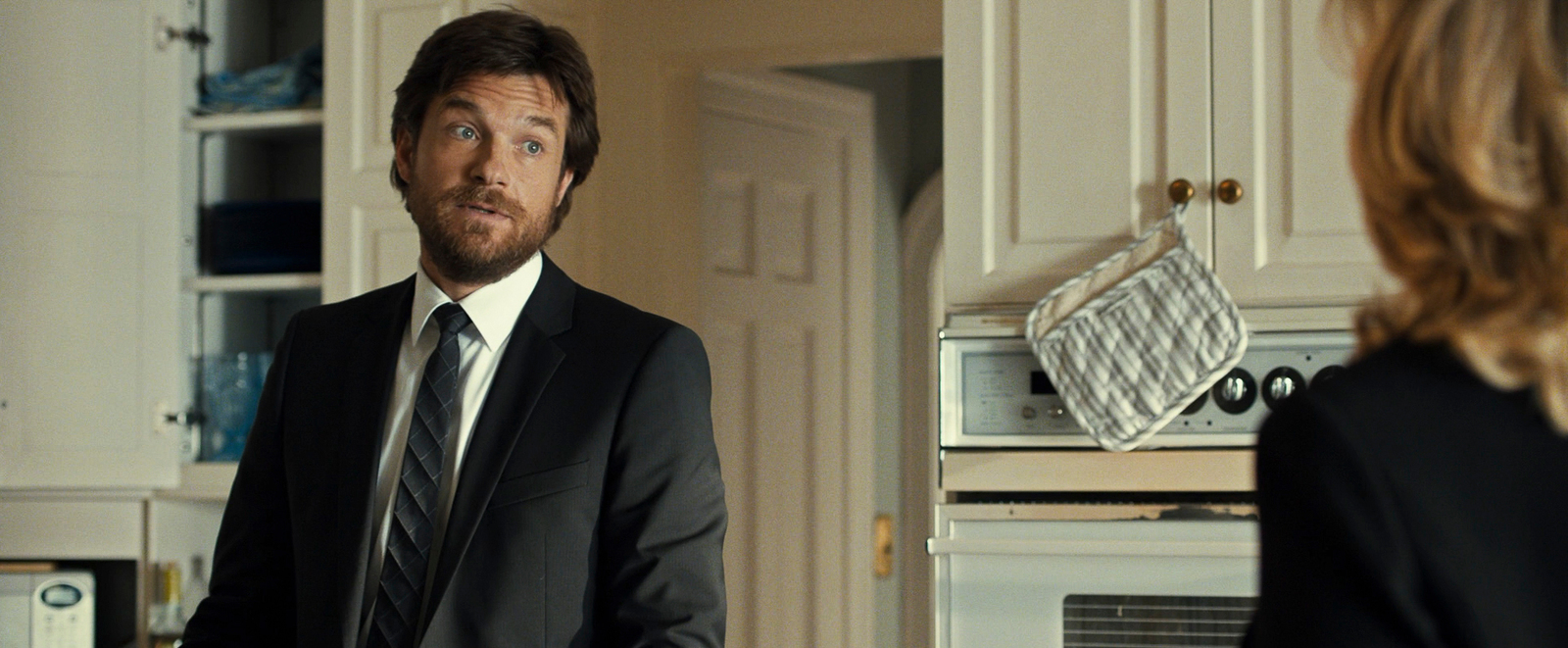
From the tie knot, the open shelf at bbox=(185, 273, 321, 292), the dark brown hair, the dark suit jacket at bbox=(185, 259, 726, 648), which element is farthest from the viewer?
the open shelf at bbox=(185, 273, 321, 292)

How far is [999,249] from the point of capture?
6.75ft

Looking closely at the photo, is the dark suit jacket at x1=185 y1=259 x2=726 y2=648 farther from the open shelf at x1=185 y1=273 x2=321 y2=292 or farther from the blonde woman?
the open shelf at x1=185 y1=273 x2=321 y2=292

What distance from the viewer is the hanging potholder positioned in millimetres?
1882

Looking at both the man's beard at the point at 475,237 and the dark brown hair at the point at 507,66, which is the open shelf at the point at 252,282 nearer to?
the dark brown hair at the point at 507,66

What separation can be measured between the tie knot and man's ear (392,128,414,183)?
0.24m

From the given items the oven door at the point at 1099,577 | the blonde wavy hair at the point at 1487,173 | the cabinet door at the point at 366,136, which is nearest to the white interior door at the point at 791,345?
the cabinet door at the point at 366,136

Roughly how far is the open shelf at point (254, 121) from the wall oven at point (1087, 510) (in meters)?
1.45

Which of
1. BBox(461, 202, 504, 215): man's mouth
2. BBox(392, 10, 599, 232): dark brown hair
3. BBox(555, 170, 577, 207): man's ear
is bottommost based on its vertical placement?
BBox(461, 202, 504, 215): man's mouth

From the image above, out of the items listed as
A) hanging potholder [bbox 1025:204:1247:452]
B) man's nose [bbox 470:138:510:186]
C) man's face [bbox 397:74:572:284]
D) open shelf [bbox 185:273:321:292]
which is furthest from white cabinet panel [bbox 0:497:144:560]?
hanging potholder [bbox 1025:204:1247:452]

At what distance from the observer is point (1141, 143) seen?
2.02 m

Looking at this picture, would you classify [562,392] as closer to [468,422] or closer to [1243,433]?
[468,422]

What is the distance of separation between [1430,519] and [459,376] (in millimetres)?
1180

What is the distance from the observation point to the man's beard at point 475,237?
1568 mm

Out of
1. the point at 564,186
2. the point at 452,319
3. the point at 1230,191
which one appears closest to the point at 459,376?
the point at 452,319
